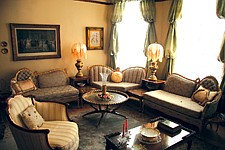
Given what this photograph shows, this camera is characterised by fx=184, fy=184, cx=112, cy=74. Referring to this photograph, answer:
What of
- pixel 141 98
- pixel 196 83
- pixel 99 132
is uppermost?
pixel 196 83

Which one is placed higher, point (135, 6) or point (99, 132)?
point (135, 6)

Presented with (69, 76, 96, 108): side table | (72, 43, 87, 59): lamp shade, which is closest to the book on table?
(69, 76, 96, 108): side table

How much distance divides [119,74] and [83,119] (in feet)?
5.85

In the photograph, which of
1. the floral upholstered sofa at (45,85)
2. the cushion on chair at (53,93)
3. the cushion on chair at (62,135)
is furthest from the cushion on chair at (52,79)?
the cushion on chair at (62,135)

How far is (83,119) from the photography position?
3.95 m

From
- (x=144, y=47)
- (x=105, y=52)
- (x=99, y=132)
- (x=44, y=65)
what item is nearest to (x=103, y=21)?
(x=105, y=52)

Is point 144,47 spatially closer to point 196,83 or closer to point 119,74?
point 119,74

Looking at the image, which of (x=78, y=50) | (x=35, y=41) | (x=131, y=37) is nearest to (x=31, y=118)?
(x=78, y=50)

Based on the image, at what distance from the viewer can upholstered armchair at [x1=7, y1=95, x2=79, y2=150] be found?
85.3 inches

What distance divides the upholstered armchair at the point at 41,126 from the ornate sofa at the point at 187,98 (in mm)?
2034

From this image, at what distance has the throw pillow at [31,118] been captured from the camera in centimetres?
244

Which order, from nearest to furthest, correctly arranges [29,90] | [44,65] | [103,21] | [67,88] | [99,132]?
[99,132], [29,90], [67,88], [44,65], [103,21]

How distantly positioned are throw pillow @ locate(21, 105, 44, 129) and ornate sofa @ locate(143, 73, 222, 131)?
2.43 meters

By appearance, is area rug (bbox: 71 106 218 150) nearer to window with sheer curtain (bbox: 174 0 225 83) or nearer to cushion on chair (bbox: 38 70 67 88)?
cushion on chair (bbox: 38 70 67 88)
